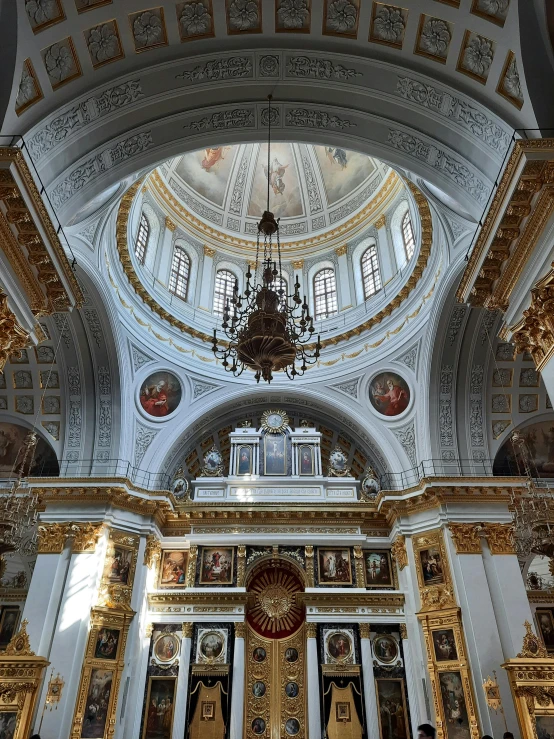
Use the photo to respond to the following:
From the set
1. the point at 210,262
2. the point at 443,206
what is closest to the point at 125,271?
the point at 210,262

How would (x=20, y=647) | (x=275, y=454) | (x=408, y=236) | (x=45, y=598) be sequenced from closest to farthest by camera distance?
(x=20, y=647)
(x=45, y=598)
(x=275, y=454)
(x=408, y=236)

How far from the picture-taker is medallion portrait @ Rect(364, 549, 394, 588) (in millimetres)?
16891

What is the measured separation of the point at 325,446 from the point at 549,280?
42.5 feet

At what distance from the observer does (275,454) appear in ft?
63.7

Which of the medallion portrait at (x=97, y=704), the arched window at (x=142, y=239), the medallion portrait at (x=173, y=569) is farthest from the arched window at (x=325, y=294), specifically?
the medallion portrait at (x=97, y=704)

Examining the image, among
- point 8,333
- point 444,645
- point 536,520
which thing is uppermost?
point 8,333

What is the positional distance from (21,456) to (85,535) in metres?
A: 3.94

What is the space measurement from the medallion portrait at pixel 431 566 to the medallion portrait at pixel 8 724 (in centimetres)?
1045

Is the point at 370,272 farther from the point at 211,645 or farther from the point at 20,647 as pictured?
the point at 20,647

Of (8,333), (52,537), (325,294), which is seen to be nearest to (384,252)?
(325,294)

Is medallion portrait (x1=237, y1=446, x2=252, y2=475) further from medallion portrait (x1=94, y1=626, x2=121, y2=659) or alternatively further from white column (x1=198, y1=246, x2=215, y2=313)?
medallion portrait (x1=94, y1=626, x2=121, y2=659)

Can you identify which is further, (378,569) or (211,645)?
(378,569)

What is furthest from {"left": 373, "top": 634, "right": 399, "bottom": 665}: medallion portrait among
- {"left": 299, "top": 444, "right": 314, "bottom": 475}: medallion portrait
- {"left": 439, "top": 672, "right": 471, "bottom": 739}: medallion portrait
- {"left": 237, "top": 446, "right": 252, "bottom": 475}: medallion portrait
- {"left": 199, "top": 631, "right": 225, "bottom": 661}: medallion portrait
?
{"left": 237, "top": 446, "right": 252, "bottom": 475}: medallion portrait

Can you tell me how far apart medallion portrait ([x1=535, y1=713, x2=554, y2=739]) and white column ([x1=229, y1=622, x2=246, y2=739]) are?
23.8ft
